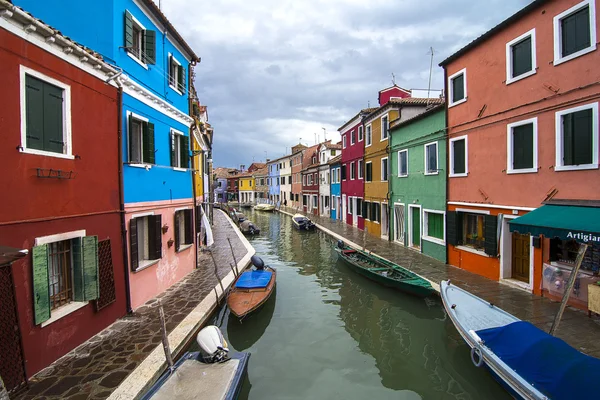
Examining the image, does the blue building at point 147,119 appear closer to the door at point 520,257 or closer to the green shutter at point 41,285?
the green shutter at point 41,285

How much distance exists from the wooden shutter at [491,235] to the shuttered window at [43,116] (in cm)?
1313

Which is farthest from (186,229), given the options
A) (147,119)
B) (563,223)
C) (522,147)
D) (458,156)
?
(522,147)

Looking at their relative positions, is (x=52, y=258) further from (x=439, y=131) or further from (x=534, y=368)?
(x=439, y=131)

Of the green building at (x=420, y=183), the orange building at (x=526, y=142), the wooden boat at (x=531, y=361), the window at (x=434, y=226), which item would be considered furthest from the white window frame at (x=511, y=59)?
the wooden boat at (x=531, y=361)

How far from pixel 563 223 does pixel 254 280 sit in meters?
9.23

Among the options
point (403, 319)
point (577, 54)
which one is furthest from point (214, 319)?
point (577, 54)

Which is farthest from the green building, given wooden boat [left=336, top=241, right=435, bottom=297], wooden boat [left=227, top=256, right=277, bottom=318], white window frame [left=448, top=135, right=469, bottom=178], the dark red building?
the dark red building

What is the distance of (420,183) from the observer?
17703 mm

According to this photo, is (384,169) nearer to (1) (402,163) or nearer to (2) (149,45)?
(1) (402,163)

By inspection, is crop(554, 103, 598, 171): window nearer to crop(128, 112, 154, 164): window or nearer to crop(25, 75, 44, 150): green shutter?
crop(128, 112, 154, 164): window

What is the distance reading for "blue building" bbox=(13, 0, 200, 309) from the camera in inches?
336

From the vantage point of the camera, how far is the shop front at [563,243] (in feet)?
27.0

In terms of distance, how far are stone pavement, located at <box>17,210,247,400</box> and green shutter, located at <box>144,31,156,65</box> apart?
24.3 ft

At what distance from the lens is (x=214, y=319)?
34.2 ft
